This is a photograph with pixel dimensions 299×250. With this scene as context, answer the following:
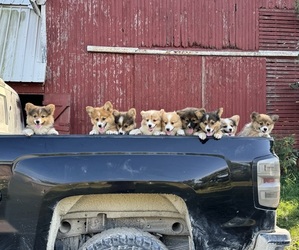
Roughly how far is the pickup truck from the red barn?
299 inches

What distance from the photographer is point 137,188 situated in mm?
3051

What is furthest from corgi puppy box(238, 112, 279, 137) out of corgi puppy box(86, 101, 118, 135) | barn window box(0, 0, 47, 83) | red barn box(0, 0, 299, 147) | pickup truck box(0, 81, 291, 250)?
barn window box(0, 0, 47, 83)

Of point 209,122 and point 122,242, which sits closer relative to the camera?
point 122,242

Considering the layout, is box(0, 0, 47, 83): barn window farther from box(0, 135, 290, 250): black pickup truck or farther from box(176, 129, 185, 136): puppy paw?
box(0, 135, 290, 250): black pickup truck

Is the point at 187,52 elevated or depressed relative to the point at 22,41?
depressed

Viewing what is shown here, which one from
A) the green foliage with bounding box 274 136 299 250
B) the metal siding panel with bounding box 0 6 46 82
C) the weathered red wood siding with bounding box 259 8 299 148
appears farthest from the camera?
the weathered red wood siding with bounding box 259 8 299 148

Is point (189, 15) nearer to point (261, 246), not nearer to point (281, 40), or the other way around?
point (281, 40)

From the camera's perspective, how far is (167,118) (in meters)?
4.76

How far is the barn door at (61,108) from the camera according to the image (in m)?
10.7

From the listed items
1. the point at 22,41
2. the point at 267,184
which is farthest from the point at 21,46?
Answer: the point at 267,184

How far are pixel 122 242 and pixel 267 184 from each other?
1.19m

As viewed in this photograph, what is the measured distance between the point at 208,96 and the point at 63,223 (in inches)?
348

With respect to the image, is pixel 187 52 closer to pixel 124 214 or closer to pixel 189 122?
pixel 189 122

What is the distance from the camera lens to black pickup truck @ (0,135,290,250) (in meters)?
2.98
